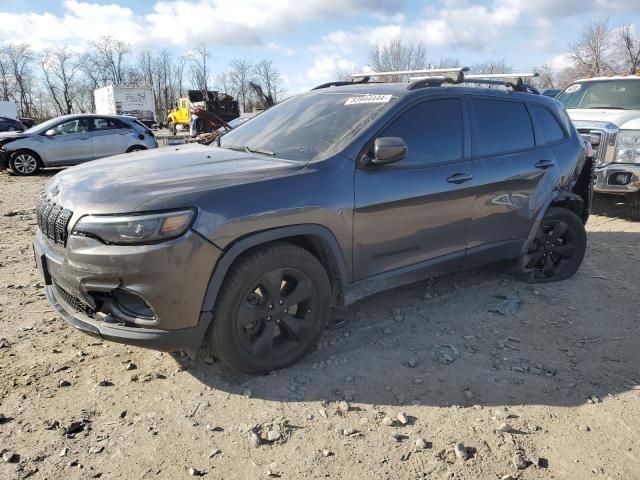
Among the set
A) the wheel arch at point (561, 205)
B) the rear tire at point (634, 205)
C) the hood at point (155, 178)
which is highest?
the hood at point (155, 178)

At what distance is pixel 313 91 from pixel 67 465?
323 cm

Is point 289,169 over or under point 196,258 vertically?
over

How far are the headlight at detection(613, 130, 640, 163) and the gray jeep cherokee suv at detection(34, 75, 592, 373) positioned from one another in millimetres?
3476

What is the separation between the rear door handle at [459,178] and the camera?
3740mm

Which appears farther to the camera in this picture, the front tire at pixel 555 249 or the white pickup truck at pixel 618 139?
the white pickup truck at pixel 618 139

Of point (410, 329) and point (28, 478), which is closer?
point (28, 478)

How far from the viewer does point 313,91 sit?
14.2 feet

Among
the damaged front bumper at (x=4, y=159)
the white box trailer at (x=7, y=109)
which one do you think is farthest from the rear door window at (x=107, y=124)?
the white box trailer at (x=7, y=109)

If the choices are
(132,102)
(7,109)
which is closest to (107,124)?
(132,102)

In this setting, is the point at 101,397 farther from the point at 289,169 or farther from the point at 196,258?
the point at 289,169

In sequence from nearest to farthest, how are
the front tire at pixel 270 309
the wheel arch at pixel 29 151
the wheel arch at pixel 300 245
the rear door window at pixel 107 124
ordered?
the wheel arch at pixel 300 245, the front tire at pixel 270 309, the wheel arch at pixel 29 151, the rear door window at pixel 107 124

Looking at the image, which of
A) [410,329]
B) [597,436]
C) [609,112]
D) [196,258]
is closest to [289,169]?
[196,258]

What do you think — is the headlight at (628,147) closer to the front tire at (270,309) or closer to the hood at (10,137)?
the front tire at (270,309)

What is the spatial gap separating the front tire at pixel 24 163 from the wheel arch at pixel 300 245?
12.2m
